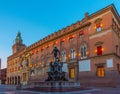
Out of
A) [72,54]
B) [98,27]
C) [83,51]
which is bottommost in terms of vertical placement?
[72,54]

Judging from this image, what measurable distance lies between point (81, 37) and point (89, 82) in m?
10.2

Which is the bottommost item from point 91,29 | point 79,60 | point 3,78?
point 3,78

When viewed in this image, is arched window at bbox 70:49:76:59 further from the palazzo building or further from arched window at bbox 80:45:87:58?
arched window at bbox 80:45:87:58

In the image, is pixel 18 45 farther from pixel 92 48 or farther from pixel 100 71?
pixel 100 71

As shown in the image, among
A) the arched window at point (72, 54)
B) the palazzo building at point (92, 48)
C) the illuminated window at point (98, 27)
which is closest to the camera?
the palazzo building at point (92, 48)

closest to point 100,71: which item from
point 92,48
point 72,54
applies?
point 92,48

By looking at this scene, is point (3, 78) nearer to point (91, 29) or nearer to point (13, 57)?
point (13, 57)

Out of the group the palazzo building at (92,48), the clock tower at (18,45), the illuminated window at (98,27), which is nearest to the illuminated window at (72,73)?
the palazzo building at (92,48)

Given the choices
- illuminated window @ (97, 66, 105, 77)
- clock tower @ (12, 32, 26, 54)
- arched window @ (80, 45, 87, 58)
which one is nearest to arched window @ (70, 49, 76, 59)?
arched window @ (80, 45, 87, 58)

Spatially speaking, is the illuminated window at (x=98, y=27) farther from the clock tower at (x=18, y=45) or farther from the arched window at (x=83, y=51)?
the clock tower at (x=18, y=45)

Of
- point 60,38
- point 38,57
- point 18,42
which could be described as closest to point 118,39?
point 60,38

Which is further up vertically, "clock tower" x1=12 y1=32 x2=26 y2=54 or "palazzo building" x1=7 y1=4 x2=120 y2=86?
"clock tower" x1=12 y1=32 x2=26 y2=54

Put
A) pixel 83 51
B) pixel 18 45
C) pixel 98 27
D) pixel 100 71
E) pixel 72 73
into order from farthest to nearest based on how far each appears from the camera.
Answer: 1. pixel 18 45
2. pixel 72 73
3. pixel 83 51
4. pixel 98 27
5. pixel 100 71

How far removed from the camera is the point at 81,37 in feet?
121
